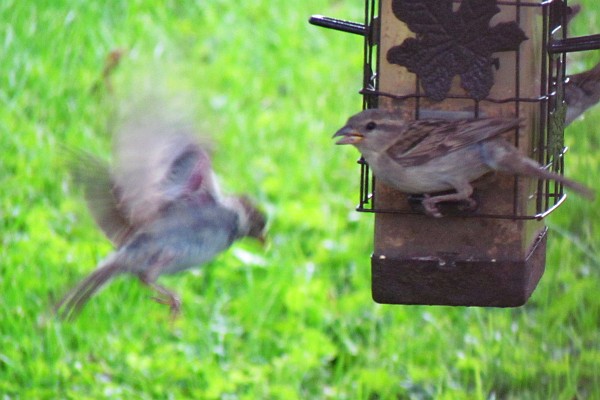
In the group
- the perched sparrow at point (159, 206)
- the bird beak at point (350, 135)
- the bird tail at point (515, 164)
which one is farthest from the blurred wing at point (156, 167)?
the bird tail at point (515, 164)

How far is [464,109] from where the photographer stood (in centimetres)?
375

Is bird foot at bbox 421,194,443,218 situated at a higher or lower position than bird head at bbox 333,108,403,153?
lower

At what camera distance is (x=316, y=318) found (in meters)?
5.63

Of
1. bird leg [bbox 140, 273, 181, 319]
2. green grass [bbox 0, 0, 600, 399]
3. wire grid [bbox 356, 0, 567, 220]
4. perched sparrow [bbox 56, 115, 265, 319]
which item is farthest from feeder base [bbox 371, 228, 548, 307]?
green grass [bbox 0, 0, 600, 399]

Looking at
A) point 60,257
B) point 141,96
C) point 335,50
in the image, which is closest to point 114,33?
point 335,50

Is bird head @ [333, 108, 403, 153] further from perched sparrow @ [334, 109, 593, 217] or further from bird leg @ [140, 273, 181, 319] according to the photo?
bird leg @ [140, 273, 181, 319]

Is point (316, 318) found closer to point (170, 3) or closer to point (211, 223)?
point (211, 223)

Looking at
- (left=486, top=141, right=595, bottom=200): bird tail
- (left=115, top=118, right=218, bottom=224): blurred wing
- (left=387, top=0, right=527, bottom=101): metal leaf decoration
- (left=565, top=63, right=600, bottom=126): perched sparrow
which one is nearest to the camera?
(left=486, top=141, right=595, bottom=200): bird tail

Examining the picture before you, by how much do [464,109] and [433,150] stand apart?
0.25 m

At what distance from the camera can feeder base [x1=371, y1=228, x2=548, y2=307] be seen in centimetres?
373

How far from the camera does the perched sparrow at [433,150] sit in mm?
3574

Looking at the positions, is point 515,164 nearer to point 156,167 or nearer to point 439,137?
point 439,137

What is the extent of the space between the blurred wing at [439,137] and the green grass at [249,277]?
668 mm

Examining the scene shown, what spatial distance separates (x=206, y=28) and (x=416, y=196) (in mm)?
4707
